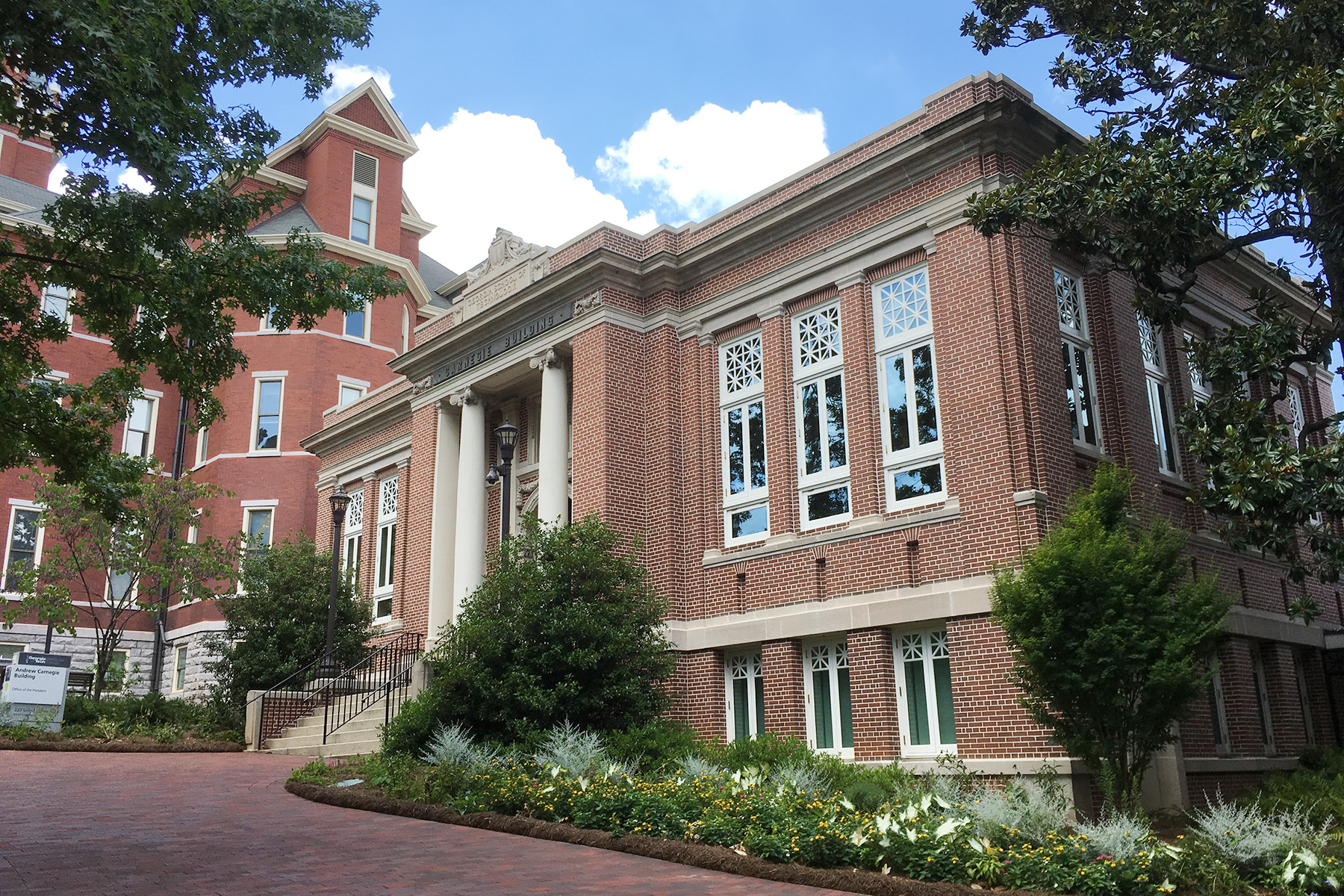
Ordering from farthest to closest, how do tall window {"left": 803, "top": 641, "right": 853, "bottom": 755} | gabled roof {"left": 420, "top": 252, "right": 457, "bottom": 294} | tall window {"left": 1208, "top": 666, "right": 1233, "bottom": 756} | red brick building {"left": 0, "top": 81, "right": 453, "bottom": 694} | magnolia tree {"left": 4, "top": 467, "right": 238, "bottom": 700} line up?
gabled roof {"left": 420, "top": 252, "right": 457, "bottom": 294} < red brick building {"left": 0, "top": 81, "right": 453, "bottom": 694} < magnolia tree {"left": 4, "top": 467, "right": 238, "bottom": 700} < tall window {"left": 1208, "top": 666, "right": 1233, "bottom": 756} < tall window {"left": 803, "top": 641, "right": 853, "bottom": 755}

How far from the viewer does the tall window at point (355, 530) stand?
2928 cm

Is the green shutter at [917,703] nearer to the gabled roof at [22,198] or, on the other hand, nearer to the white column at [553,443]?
the white column at [553,443]

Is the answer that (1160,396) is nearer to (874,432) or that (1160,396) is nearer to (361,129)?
(874,432)

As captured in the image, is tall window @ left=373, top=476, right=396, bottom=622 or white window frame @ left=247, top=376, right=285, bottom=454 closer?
tall window @ left=373, top=476, right=396, bottom=622

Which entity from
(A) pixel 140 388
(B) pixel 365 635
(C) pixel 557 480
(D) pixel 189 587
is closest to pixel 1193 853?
(A) pixel 140 388

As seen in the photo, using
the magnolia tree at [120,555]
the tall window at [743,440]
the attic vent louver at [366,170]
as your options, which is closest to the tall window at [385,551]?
the magnolia tree at [120,555]

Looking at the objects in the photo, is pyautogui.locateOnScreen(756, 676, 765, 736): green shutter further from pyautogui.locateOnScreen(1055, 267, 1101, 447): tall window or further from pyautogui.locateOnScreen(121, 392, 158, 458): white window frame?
pyautogui.locateOnScreen(121, 392, 158, 458): white window frame

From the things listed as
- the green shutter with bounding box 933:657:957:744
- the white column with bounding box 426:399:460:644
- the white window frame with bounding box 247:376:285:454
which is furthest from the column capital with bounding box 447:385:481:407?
the white window frame with bounding box 247:376:285:454

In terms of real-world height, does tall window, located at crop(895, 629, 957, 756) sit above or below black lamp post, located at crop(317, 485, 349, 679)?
below

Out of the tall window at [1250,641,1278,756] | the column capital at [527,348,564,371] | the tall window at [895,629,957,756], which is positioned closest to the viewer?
the tall window at [895,629,957,756]

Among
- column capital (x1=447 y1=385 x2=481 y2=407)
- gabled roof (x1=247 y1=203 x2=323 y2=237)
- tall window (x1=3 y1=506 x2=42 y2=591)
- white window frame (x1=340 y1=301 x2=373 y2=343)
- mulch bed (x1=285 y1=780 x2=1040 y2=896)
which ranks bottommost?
mulch bed (x1=285 y1=780 x2=1040 y2=896)

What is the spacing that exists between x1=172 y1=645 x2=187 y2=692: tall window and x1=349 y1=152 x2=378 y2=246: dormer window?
15477mm

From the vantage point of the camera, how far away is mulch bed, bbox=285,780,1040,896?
847cm

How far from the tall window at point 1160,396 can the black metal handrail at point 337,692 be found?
45.8 feet
